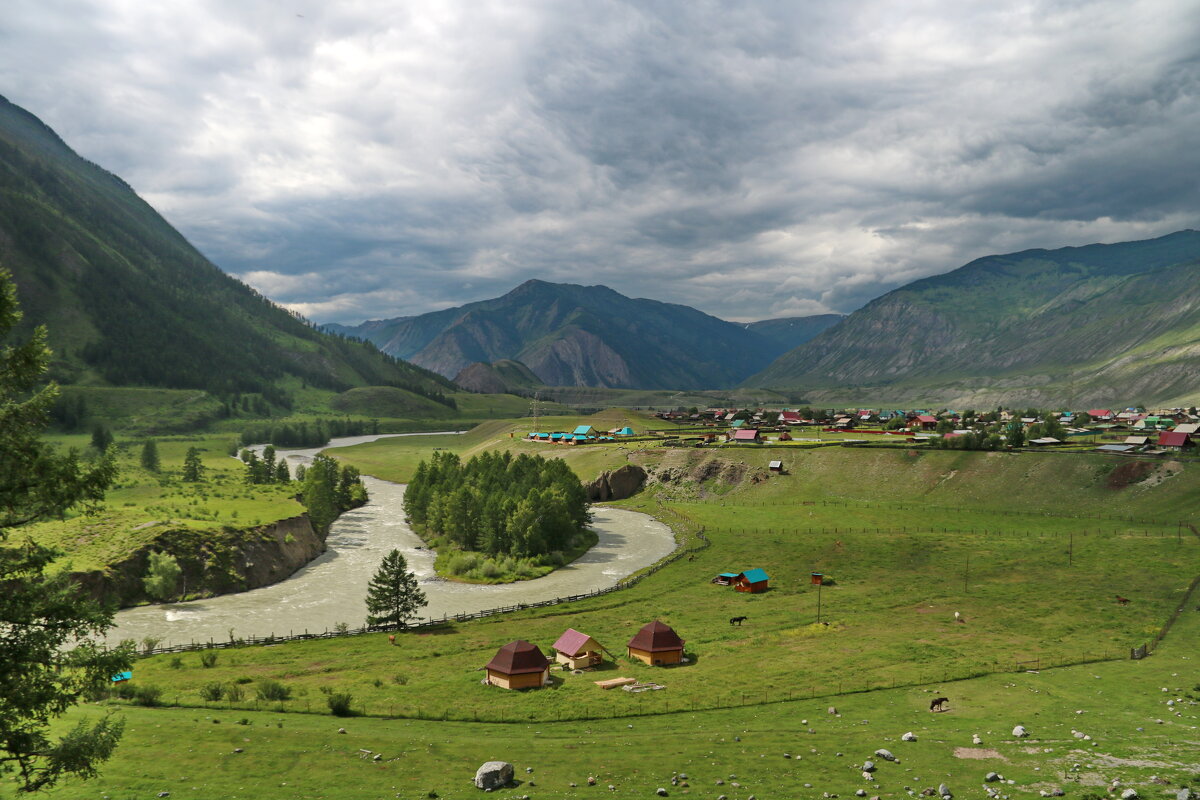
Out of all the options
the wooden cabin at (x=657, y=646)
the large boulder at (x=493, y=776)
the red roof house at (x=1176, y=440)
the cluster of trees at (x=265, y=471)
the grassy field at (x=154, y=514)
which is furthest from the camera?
the cluster of trees at (x=265, y=471)

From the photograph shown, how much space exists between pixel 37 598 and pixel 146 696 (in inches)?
1189

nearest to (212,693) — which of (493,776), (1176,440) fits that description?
(493,776)

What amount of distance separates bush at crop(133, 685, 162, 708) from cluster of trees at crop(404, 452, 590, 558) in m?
62.0

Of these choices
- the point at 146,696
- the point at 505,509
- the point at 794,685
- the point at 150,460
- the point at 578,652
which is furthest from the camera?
the point at 150,460

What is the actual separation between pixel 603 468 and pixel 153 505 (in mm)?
94401

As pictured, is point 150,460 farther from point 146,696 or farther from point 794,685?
point 794,685

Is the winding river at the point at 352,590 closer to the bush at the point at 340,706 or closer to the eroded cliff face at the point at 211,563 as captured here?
the eroded cliff face at the point at 211,563

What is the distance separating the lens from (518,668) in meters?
50.6

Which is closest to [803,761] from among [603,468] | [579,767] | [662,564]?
[579,767]

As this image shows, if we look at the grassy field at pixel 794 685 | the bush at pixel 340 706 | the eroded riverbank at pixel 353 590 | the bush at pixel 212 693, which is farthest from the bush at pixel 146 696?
the eroded riverbank at pixel 353 590

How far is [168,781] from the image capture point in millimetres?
30453

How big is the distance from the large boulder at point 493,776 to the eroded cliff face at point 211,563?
6283 centimetres

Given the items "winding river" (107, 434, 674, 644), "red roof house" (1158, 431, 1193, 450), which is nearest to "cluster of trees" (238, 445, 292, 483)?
"winding river" (107, 434, 674, 644)

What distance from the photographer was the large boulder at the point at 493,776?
30906 millimetres
